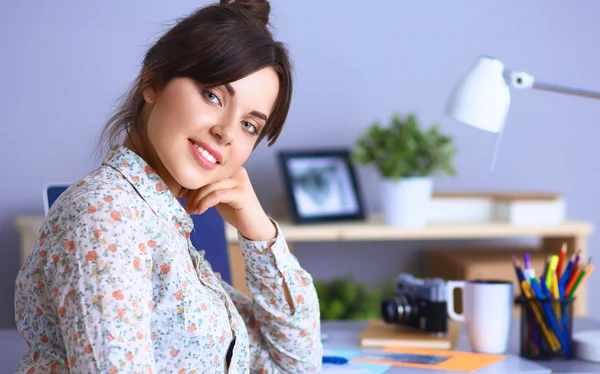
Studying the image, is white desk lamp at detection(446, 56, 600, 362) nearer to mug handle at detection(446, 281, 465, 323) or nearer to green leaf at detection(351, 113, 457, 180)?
mug handle at detection(446, 281, 465, 323)

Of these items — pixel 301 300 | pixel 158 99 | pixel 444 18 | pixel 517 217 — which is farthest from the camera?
pixel 444 18

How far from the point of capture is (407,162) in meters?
2.19

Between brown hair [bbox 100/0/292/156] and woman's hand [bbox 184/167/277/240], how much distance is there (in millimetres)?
111

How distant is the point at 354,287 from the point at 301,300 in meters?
1.19

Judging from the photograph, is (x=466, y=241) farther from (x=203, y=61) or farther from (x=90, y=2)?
(x=203, y=61)

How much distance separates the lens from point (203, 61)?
0.93 m

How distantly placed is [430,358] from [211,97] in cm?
65

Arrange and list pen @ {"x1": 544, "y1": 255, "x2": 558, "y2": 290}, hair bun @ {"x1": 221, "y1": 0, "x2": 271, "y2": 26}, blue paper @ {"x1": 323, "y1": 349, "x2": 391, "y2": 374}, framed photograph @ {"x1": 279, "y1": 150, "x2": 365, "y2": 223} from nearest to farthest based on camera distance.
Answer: hair bun @ {"x1": 221, "y1": 0, "x2": 271, "y2": 26}
blue paper @ {"x1": 323, "y1": 349, "x2": 391, "y2": 374}
pen @ {"x1": 544, "y1": 255, "x2": 558, "y2": 290}
framed photograph @ {"x1": 279, "y1": 150, "x2": 365, "y2": 223}

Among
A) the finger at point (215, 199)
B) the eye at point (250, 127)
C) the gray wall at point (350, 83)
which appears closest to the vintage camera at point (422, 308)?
the finger at point (215, 199)

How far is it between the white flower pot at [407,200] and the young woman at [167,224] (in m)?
1.07

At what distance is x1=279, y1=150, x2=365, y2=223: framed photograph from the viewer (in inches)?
88.8

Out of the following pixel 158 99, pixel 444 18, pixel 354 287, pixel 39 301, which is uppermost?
pixel 444 18

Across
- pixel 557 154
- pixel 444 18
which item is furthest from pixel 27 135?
pixel 557 154

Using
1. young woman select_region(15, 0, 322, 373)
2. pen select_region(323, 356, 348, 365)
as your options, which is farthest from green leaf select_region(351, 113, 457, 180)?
young woman select_region(15, 0, 322, 373)
